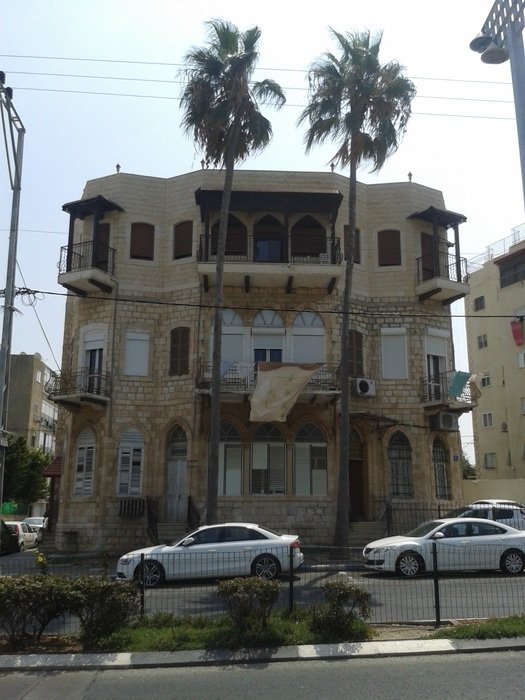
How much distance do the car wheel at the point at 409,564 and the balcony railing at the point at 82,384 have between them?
41.8ft

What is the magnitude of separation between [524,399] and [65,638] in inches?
1436

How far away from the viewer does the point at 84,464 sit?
25266mm

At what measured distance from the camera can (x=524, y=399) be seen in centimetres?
4106

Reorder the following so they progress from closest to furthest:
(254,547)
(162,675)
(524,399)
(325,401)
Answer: (162,675)
(254,547)
(325,401)
(524,399)

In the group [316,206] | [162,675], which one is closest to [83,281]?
[316,206]

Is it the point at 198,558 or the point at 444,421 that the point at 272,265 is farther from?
the point at 198,558

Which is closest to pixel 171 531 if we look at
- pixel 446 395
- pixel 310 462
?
pixel 310 462

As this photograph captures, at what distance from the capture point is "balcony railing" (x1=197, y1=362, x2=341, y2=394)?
78.6 feet

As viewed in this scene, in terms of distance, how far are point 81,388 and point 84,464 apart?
2818 millimetres

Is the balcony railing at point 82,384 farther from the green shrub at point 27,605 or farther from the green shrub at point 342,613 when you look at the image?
the green shrub at point 342,613

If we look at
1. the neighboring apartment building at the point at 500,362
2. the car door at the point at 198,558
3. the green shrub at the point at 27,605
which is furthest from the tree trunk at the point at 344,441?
the neighboring apartment building at the point at 500,362

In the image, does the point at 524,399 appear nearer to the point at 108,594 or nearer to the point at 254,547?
the point at 254,547

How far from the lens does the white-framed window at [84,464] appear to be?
25.0 m

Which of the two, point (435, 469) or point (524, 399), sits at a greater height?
point (524, 399)
